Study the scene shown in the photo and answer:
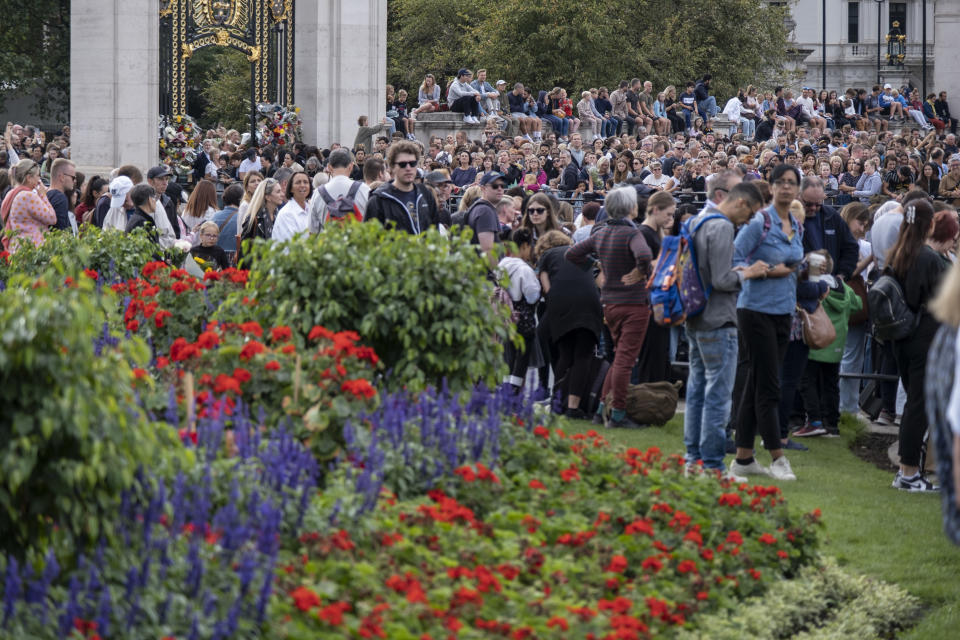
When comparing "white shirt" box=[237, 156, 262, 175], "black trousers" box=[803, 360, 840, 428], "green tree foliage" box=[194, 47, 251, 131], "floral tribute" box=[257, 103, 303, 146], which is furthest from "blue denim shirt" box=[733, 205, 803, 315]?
"green tree foliage" box=[194, 47, 251, 131]

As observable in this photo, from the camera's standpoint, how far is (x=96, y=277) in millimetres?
10391

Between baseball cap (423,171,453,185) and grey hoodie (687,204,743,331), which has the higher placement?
baseball cap (423,171,453,185)

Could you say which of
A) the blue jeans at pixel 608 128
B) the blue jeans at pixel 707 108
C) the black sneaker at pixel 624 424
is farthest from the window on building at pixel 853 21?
the black sneaker at pixel 624 424

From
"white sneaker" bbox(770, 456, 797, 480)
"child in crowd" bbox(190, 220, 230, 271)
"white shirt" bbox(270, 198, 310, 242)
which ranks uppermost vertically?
"white shirt" bbox(270, 198, 310, 242)

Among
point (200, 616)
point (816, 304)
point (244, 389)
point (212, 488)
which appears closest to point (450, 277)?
point (244, 389)

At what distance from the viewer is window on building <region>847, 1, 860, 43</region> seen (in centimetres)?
9538

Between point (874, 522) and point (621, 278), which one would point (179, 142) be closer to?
point (621, 278)

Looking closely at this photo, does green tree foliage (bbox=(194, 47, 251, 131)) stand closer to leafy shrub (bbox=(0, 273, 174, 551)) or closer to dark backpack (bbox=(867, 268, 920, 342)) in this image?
dark backpack (bbox=(867, 268, 920, 342))

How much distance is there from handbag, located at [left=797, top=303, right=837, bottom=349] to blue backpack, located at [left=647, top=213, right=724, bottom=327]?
72.8 inches

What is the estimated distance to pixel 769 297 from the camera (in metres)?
9.45

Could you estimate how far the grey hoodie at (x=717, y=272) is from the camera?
29.4ft

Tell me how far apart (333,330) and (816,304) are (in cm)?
459

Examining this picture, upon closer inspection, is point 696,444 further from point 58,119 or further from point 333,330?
point 58,119

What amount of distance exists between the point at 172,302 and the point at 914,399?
4.84 meters
